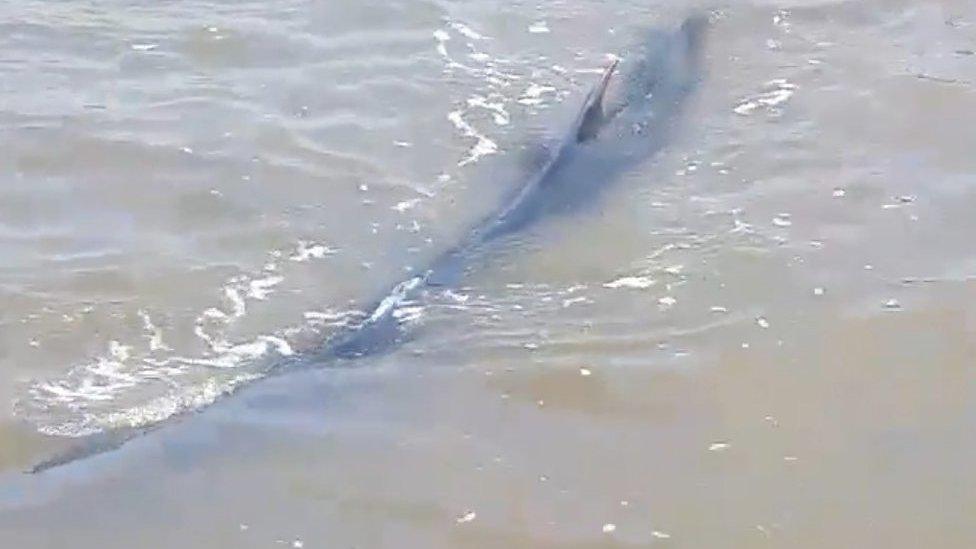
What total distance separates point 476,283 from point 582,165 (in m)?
1.16

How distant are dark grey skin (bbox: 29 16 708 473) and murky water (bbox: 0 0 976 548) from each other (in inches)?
3.9

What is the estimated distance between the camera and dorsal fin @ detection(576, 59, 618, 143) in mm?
6684

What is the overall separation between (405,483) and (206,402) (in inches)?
32.7

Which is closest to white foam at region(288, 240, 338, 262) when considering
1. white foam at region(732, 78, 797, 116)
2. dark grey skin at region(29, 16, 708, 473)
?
dark grey skin at region(29, 16, 708, 473)

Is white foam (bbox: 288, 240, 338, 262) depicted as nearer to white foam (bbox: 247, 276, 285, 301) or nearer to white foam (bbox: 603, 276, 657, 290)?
white foam (bbox: 247, 276, 285, 301)

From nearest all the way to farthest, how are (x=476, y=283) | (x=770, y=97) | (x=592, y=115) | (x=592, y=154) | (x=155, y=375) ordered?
(x=155, y=375) → (x=476, y=283) → (x=592, y=115) → (x=592, y=154) → (x=770, y=97)

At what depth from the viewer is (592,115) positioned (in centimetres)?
677

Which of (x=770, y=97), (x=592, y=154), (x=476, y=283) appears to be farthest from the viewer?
(x=770, y=97)

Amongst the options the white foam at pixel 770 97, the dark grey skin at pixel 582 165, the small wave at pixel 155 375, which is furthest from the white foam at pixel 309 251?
the white foam at pixel 770 97

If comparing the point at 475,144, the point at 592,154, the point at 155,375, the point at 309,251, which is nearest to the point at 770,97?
the point at 592,154

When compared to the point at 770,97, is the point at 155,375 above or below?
below

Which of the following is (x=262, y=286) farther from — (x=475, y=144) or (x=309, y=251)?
(x=475, y=144)

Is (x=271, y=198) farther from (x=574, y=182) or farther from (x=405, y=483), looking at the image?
(x=405, y=483)

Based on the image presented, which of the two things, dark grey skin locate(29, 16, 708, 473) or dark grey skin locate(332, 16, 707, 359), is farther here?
dark grey skin locate(332, 16, 707, 359)
